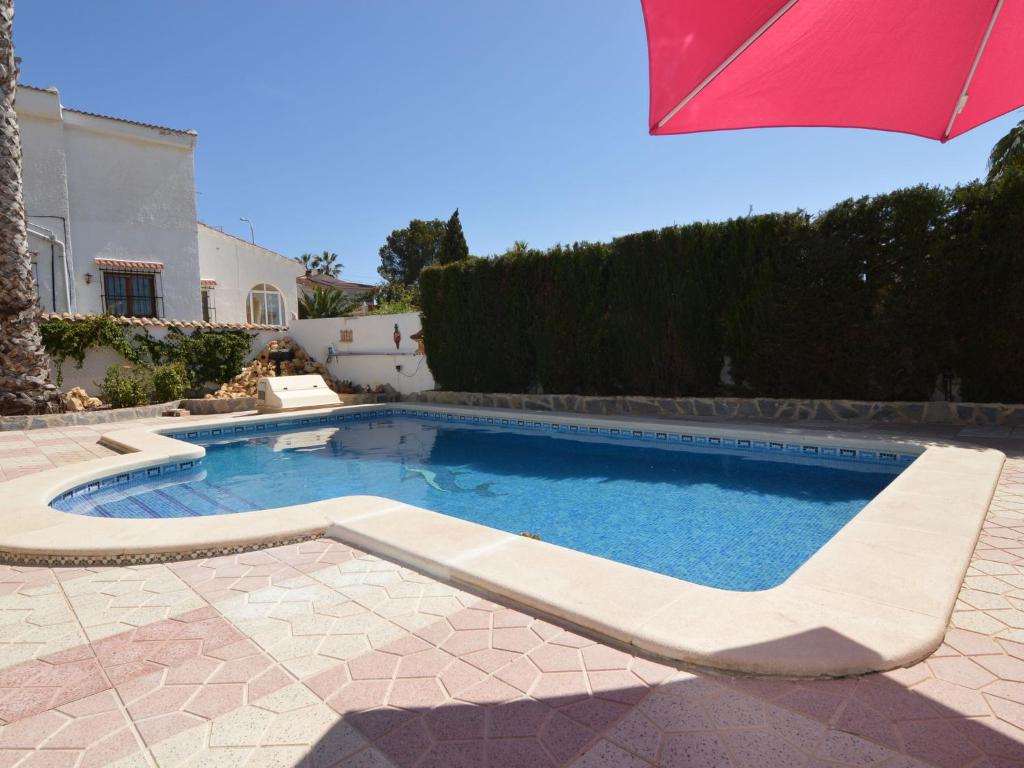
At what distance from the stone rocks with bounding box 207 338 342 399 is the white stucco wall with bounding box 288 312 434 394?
318mm

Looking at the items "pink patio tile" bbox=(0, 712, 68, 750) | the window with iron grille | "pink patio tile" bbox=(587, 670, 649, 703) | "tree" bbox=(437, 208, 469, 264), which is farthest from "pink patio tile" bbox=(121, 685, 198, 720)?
"tree" bbox=(437, 208, 469, 264)

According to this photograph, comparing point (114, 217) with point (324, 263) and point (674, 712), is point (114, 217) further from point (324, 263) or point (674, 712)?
point (324, 263)

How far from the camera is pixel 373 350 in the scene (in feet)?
55.1

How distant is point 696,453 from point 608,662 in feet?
23.1

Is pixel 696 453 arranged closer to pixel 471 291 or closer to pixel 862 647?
pixel 862 647

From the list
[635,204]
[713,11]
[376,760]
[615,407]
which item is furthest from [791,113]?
[635,204]

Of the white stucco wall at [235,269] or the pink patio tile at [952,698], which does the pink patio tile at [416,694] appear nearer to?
the pink patio tile at [952,698]

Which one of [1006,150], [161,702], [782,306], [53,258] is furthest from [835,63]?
[53,258]

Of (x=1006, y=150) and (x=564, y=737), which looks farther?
(x=1006, y=150)

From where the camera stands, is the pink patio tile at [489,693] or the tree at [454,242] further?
the tree at [454,242]

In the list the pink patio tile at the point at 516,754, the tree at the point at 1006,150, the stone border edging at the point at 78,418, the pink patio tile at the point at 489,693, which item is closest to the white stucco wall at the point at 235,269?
the stone border edging at the point at 78,418

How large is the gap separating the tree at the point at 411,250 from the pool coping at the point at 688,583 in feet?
172

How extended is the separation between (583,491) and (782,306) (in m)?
5.62

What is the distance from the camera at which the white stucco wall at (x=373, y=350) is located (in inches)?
631
